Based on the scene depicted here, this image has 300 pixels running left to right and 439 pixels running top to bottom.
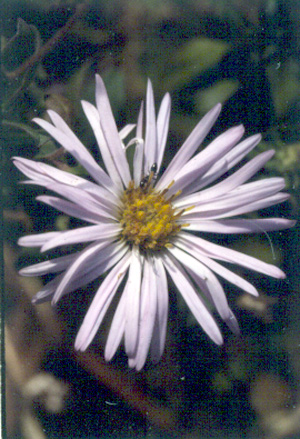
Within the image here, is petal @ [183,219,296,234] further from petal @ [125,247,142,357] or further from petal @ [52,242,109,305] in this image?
petal @ [52,242,109,305]

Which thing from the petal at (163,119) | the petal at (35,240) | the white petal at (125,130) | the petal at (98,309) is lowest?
the petal at (98,309)

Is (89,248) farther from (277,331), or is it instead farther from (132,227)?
(277,331)

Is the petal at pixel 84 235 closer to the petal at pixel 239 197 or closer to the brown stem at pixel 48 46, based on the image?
the petal at pixel 239 197

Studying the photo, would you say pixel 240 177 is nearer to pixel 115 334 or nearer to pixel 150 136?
pixel 150 136

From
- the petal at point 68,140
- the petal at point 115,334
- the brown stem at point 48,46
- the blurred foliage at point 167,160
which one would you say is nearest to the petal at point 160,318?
the petal at point 115,334

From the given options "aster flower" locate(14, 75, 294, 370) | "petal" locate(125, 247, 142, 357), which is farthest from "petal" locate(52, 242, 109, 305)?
"petal" locate(125, 247, 142, 357)

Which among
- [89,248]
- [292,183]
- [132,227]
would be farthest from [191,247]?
[292,183]

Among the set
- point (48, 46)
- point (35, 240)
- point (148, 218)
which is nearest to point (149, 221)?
point (148, 218)
